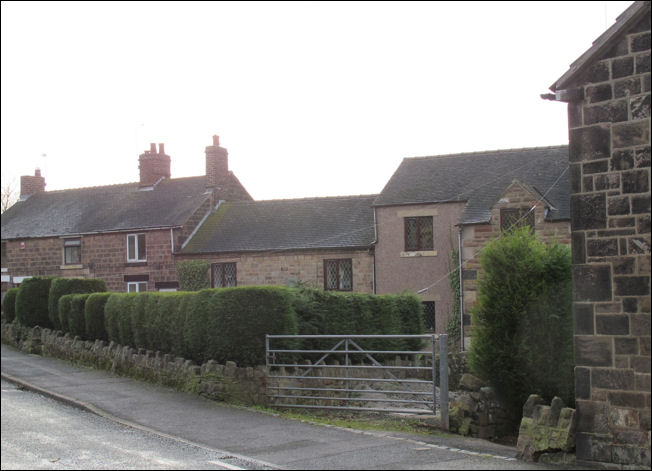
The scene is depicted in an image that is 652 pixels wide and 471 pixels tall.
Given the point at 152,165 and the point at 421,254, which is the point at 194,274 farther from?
the point at 421,254

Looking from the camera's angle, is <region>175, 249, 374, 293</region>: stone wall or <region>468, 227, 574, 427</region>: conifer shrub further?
<region>175, 249, 374, 293</region>: stone wall

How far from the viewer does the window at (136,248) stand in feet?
119

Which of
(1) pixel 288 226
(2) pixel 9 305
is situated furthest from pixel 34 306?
(1) pixel 288 226

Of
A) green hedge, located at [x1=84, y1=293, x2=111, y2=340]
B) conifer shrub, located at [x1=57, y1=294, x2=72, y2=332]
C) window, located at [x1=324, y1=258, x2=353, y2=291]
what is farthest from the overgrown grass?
window, located at [x1=324, y1=258, x2=353, y2=291]

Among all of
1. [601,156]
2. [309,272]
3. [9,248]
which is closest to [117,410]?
[601,156]

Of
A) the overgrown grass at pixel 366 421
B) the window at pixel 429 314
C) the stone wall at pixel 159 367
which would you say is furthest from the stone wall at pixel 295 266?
the overgrown grass at pixel 366 421

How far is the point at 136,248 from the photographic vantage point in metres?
36.4

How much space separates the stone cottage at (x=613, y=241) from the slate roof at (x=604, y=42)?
1 cm

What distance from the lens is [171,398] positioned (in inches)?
597

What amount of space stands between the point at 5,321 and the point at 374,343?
16.9 metres

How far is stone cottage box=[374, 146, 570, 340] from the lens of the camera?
2547 cm

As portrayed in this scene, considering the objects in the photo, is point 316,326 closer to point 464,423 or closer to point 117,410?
point 117,410

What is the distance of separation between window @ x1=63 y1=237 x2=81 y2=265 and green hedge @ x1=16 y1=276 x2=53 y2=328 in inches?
476

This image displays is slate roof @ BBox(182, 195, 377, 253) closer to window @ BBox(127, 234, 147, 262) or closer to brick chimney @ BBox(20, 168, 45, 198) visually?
window @ BBox(127, 234, 147, 262)
